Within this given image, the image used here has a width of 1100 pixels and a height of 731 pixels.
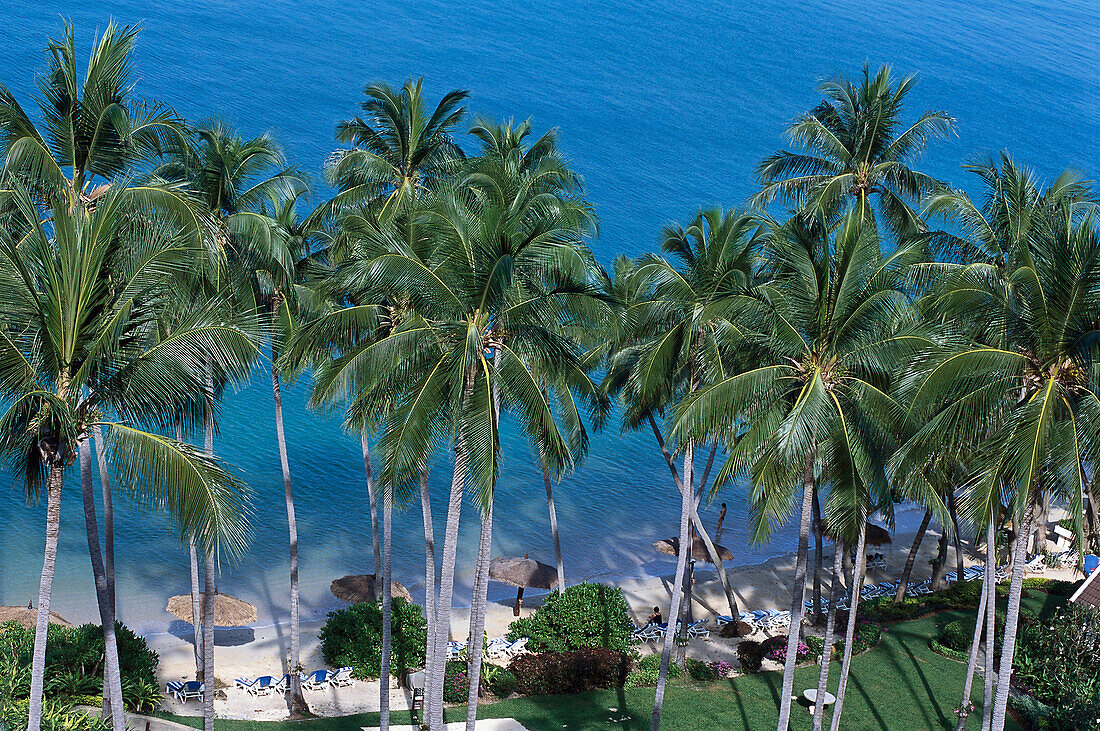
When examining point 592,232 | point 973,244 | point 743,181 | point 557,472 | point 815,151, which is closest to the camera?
point 557,472

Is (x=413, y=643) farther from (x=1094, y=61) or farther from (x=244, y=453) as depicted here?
(x=1094, y=61)

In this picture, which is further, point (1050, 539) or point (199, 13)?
point (199, 13)

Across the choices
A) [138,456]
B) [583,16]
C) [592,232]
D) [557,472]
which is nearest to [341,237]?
[592,232]

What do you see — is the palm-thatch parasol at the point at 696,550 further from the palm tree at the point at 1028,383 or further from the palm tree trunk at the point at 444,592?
the palm tree at the point at 1028,383

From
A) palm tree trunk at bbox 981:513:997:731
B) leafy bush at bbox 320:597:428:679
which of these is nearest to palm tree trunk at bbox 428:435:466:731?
leafy bush at bbox 320:597:428:679

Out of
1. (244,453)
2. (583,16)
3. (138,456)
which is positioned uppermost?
(583,16)

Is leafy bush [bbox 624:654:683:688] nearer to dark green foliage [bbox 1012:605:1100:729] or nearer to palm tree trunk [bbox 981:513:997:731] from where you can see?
palm tree trunk [bbox 981:513:997:731]

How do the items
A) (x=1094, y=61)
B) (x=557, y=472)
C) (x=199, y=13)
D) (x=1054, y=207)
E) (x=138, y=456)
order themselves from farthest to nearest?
1. (x=1094, y=61)
2. (x=199, y=13)
3. (x=1054, y=207)
4. (x=557, y=472)
5. (x=138, y=456)
